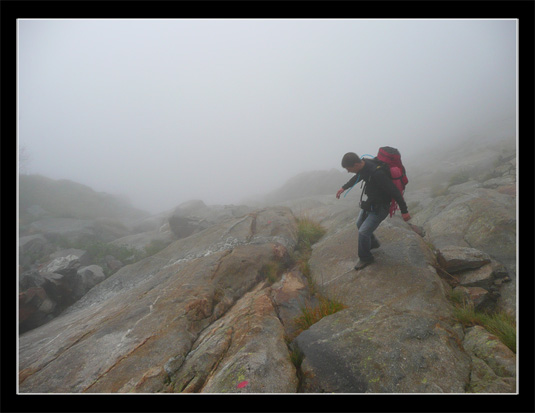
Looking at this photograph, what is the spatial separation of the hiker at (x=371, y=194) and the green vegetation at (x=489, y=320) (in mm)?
2101

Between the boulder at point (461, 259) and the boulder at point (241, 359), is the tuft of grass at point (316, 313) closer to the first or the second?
the boulder at point (241, 359)

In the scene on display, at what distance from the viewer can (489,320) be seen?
429 centimetres

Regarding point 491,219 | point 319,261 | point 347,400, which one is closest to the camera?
point 347,400

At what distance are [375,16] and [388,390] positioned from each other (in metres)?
7.31

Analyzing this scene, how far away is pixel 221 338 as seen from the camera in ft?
15.2

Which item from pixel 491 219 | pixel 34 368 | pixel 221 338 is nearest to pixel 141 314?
pixel 34 368

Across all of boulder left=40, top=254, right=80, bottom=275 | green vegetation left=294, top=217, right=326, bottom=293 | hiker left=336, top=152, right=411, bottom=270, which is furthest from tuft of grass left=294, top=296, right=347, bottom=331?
boulder left=40, top=254, right=80, bottom=275

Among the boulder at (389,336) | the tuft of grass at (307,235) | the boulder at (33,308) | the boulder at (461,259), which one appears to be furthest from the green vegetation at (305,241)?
the boulder at (33,308)

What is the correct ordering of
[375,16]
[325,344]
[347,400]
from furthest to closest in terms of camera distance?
[375,16] → [325,344] → [347,400]

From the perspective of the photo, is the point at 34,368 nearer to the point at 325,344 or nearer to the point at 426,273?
the point at 325,344

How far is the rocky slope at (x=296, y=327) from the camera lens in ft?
11.5

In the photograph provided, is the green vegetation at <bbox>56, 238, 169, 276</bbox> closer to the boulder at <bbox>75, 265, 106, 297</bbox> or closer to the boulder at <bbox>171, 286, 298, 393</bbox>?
the boulder at <bbox>75, 265, 106, 297</bbox>

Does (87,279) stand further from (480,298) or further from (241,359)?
(480,298)

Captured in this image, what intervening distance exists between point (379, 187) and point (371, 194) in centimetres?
31
